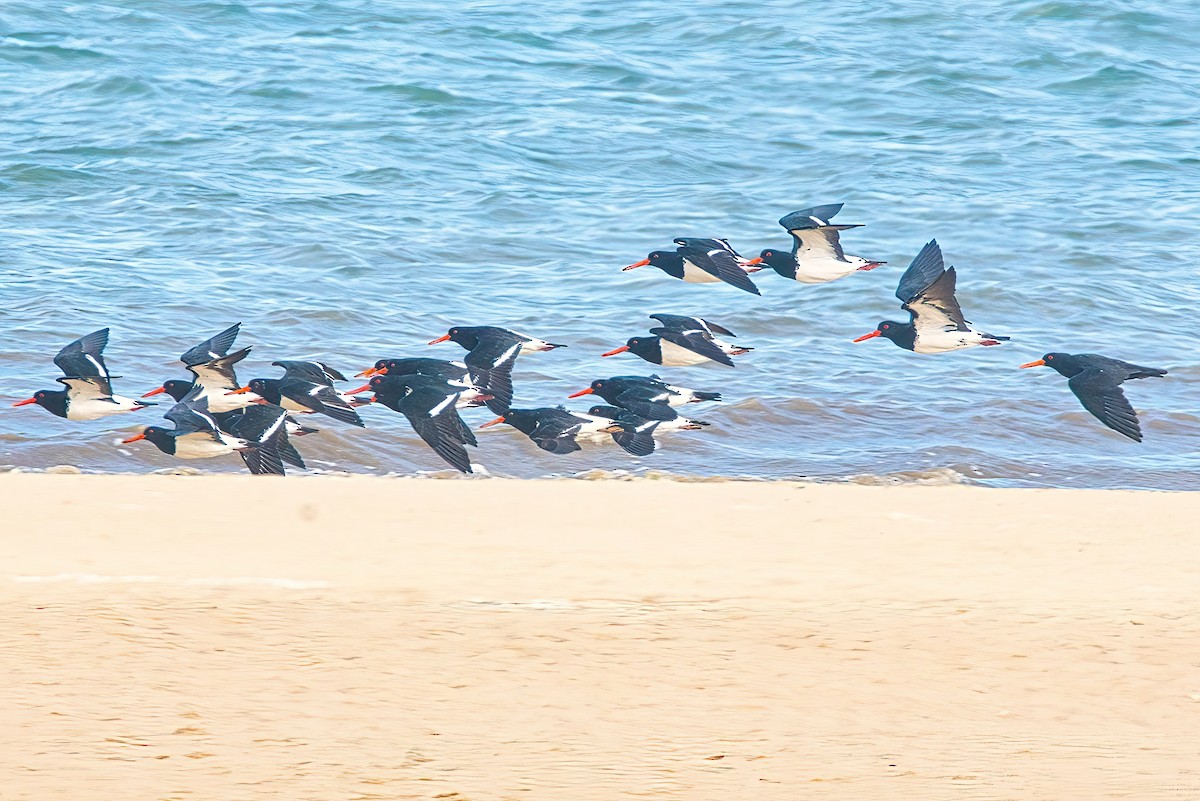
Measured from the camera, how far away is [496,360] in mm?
8453

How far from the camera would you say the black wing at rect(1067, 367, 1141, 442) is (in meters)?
7.58

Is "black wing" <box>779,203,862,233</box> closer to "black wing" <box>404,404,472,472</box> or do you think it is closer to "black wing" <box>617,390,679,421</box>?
"black wing" <box>617,390,679,421</box>

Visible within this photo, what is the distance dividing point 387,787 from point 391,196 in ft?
41.6

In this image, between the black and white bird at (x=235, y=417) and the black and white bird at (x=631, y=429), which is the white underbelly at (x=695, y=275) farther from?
the black and white bird at (x=235, y=417)

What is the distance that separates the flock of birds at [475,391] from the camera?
7762mm

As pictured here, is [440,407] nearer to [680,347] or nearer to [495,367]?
[495,367]

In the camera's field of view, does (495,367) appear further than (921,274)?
No

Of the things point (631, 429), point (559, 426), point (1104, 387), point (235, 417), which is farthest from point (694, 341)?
point (235, 417)

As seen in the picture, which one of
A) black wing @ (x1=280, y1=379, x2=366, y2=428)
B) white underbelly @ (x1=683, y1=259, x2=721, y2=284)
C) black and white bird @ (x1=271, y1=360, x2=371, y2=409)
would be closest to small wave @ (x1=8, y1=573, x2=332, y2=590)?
black wing @ (x1=280, y1=379, x2=366, y2=428)

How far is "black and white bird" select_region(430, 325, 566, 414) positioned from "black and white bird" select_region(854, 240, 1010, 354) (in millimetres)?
2031

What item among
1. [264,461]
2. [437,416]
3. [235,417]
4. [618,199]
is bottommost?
[618,199]

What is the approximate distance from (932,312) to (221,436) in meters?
4.03

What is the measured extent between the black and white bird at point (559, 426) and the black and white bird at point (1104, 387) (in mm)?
2357

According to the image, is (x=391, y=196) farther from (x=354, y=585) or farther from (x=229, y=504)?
(x=354, y=585)
